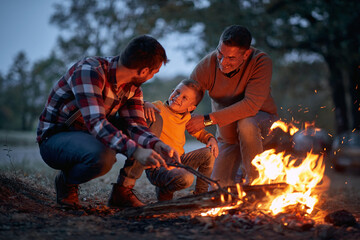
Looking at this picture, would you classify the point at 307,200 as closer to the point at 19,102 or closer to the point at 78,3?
the point at 78,3

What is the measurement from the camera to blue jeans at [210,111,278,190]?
167 inches

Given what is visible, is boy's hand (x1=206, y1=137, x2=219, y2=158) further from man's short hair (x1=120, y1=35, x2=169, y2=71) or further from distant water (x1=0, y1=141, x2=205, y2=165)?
distant water (x1=0, y1=141, x2=205, y2=165)

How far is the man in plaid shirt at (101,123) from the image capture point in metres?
2.97

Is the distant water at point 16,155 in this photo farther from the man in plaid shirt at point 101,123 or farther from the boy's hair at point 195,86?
the boy's hair at point 195,86

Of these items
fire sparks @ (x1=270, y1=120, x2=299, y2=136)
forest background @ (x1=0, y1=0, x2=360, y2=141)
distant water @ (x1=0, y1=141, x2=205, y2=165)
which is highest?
forest background @ (x1=0, y1=0, x2=360, y2=141)

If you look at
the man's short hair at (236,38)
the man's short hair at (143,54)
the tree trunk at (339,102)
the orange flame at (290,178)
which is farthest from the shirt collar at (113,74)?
the tree trunk at (339,102)

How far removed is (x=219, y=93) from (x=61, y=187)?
2369 mm

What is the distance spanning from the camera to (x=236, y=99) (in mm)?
4656

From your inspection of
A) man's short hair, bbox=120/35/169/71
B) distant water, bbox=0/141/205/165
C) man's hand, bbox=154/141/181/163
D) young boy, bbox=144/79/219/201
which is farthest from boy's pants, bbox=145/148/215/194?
distant water, bbox=0/141/205/165

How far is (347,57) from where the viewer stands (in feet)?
34.8

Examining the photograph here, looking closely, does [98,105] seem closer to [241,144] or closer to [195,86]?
[195,86]

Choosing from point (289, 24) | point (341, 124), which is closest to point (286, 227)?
point (289, 24)

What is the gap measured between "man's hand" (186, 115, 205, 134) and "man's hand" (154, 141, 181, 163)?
3.19 feet

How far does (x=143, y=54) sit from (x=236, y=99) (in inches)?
78.3
